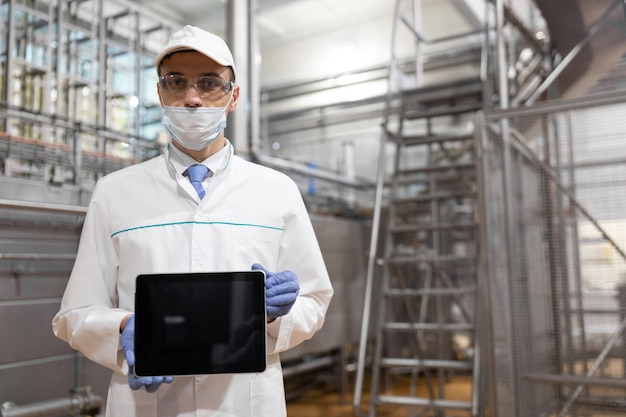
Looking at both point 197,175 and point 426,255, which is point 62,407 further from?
point 426,255

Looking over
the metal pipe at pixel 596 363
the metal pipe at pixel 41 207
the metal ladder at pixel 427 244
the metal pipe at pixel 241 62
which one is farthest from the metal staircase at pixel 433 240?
the metal pipe at pixel 41 207

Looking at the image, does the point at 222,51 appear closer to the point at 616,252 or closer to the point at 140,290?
the point at 140,290

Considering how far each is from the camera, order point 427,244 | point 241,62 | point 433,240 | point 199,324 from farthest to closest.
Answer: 1. point 427,244
2. point 433,240
3. point 241,62
4. point 199,324

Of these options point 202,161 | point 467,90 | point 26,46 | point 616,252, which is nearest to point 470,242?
point 467,90

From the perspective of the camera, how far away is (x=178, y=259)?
4.40 ft

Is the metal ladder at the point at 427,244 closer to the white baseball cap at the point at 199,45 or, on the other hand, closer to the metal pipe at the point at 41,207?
the metal pipe at the point at 41,207

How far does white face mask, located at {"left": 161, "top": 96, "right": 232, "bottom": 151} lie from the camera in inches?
53.9

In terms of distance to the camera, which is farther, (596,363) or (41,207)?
(596,363)

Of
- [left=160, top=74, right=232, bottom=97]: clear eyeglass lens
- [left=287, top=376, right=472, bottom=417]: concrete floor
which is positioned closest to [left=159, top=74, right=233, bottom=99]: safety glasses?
[left=160, top=74, right=232, bottom=97]: clear eyeglass lens

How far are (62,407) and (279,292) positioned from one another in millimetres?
2230

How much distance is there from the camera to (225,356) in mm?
1144

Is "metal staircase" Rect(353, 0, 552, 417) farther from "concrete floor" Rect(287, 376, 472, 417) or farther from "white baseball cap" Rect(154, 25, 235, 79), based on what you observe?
"white baseball cap" Rect(154, 25, 235, 79)

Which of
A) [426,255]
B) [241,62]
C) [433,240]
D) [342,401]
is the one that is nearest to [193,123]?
[241,62]

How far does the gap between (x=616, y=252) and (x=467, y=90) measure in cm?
218
